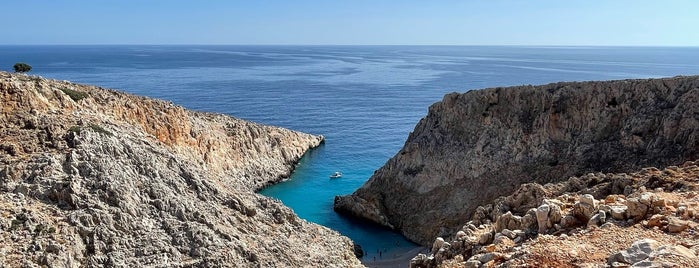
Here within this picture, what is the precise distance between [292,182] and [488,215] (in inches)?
1887

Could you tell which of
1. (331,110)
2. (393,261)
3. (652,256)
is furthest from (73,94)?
(331,110)

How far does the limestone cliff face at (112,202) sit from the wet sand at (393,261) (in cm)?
245

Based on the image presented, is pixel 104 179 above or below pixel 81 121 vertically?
below

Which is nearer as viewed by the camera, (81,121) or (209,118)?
(81,121)

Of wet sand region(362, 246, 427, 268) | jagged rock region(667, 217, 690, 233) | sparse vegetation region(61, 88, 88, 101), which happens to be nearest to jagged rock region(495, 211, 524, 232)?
jagged rock region(667, 217, 690, 233)

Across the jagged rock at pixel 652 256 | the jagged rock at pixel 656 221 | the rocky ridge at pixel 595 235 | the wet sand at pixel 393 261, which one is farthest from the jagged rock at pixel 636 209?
the wet sand at pixel 393 261

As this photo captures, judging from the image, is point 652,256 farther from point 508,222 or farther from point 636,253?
point 508,222

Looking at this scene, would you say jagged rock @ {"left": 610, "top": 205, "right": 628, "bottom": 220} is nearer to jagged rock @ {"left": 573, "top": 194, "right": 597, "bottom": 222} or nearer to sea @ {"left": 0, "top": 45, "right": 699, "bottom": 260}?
jagged rock @ {"left": 573, "top": 194, "right": 597, "bottom": 222}

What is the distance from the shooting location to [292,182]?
73.4 metres

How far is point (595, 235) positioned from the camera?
16906 millimetres

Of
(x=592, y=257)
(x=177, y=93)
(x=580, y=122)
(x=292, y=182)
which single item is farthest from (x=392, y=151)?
(x=177, y=93)

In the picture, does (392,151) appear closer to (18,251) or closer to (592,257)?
(18,251)

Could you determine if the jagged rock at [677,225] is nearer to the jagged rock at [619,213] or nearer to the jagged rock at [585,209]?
the jagged rock at [619,213]

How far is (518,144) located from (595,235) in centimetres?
3493
